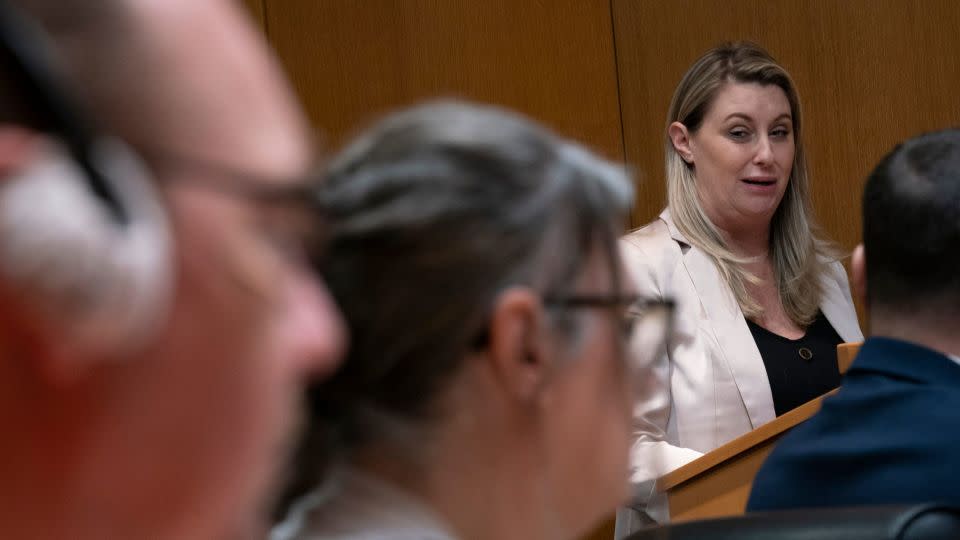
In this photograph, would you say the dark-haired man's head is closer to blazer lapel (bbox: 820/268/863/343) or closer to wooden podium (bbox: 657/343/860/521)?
wooden podium (bbox: 657/343/860/521)

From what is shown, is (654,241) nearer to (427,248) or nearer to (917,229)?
(917,229)

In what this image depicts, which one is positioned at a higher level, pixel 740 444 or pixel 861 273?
pixel 861 273

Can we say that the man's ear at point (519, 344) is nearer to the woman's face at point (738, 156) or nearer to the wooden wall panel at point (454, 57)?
the woman's face at point (738, 156)

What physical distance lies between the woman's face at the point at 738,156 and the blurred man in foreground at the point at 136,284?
303 cm

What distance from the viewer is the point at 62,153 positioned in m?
0.28

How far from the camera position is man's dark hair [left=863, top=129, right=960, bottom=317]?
1.86 metres

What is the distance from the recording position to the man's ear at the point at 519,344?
1064 mm

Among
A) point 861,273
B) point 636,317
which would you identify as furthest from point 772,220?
point 636,317

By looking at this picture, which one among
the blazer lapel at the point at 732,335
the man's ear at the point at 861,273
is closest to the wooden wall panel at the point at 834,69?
the blazer lapel at the point at 732,335

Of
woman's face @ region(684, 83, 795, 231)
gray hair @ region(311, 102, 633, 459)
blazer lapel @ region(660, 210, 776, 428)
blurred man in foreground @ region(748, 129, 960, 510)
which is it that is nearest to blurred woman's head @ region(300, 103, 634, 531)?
gray hair @ region(311, 102, 633, 459)

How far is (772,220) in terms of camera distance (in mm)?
3404

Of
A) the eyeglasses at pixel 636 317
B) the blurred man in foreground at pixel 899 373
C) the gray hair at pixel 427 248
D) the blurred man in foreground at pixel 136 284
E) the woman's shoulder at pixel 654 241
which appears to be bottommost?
the woman's shoulder at pixel 654 241

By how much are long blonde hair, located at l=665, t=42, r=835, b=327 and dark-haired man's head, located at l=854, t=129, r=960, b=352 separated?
122 centimetres

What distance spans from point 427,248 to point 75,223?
768 millimetres
